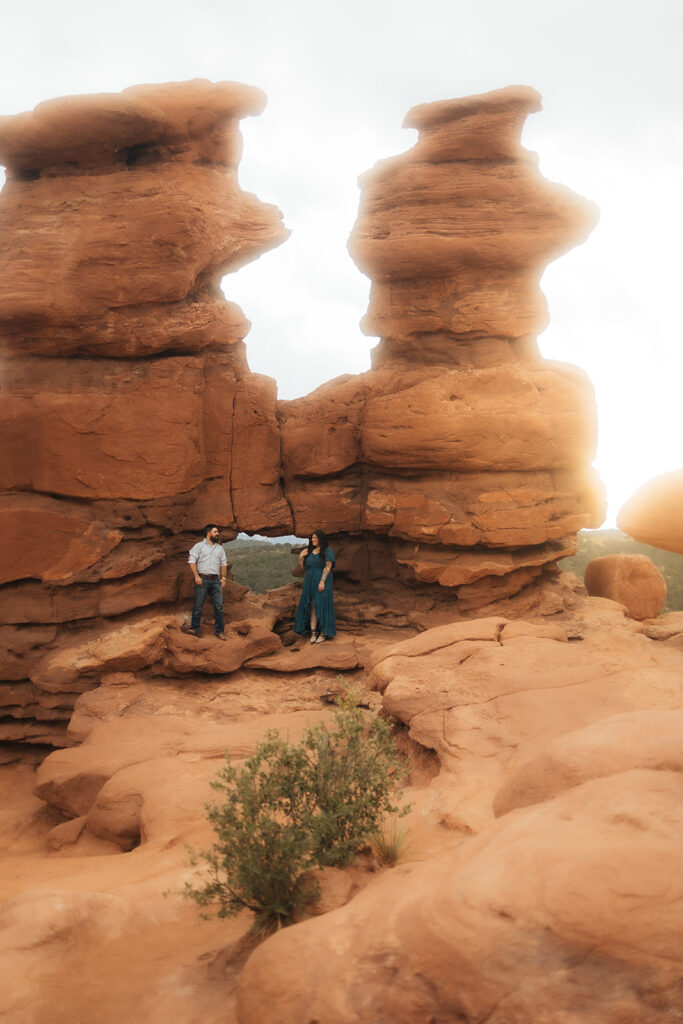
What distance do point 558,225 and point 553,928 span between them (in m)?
11.6

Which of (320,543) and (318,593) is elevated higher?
(320,543)


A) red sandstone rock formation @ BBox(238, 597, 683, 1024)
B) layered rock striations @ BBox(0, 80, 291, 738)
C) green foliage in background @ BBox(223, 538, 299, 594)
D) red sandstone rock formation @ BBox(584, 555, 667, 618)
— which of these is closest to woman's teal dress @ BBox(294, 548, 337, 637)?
layered rock striations @ BBox(0, 80, 291, 738)

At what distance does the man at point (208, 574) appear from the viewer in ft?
40.4

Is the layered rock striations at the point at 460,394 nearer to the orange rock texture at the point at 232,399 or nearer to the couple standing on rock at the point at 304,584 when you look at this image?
the orange rock texture at the point at 232,399

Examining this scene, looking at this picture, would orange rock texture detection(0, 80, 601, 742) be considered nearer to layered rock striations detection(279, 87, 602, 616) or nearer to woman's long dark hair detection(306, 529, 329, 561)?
layered rock striations detection(279, 87, 602, 616)

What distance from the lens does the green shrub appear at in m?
5.02

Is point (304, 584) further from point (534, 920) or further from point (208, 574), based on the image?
point (534, 920)

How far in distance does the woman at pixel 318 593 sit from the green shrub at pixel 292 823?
692 centimetres

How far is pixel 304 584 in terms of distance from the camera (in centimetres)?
1312

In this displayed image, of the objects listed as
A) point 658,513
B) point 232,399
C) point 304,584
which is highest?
point 232,399

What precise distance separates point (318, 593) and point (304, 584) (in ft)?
0.83

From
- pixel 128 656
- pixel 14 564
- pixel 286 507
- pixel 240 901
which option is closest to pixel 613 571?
pixel 286 507

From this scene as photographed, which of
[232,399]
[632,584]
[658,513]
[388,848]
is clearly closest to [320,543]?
[232,399]

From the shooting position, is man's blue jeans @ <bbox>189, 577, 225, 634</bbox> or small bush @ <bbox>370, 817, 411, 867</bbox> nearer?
small bush @ <bbox>370, 817, 411, 867</bbox>
